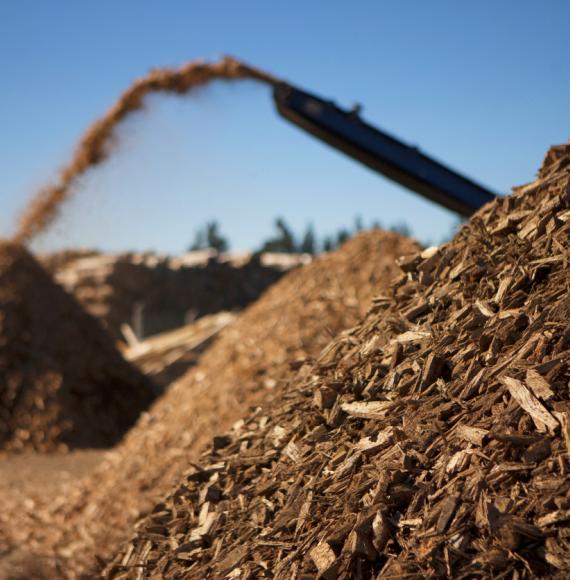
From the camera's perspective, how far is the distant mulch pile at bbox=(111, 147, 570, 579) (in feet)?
7.13

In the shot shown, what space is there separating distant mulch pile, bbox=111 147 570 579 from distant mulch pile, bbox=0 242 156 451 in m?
6.45

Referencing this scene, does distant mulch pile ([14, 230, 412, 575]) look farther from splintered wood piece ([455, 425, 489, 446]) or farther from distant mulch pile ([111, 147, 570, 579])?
splintered wood piece ([455, 425, 489, 446])

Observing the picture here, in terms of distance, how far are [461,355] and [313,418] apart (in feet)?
Result: 2.13

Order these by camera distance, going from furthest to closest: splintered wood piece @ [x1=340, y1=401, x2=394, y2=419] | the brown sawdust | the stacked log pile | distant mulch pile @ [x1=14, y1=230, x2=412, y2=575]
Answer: the stacked log pile → the brown sawdust → distant mulch pile @ [x1=14, y1=230, x2=412, y2=575] → splintered wood piece @ [x1=340, y1=401, x2=394, y2=419]

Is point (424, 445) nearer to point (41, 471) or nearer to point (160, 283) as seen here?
point (41, 471)

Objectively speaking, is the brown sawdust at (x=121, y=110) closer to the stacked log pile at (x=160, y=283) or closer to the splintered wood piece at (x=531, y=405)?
the splintered wood piece at (x=531, y=405)

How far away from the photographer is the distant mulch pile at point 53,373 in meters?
9.34

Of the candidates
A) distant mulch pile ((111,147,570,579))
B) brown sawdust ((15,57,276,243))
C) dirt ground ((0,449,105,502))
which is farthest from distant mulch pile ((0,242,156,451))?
distant mulch pile ((111,147,570,579))

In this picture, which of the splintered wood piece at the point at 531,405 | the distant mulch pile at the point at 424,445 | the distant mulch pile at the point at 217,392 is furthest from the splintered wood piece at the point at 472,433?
the distant mulch pile at the point at 217,392

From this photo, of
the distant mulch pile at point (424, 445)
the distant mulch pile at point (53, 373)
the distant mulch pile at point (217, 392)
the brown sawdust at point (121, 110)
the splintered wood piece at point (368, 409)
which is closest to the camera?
the distant mulch pile at point (424, 445)

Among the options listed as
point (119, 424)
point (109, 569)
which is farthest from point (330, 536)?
point (119, 424)

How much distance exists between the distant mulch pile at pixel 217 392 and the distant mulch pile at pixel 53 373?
2.27m

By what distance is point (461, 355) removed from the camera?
2.73 metres

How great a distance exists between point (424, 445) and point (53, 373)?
323 inches
